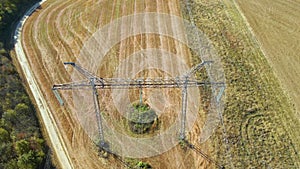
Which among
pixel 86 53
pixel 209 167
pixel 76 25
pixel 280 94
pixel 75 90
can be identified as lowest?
pixel 209 167

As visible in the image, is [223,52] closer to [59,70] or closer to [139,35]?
[139,35]

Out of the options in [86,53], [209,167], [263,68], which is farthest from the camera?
[86,53]

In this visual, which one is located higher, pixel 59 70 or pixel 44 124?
pixel 59 70

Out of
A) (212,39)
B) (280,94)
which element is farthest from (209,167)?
(212,39)

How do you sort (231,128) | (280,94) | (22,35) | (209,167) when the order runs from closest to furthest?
(209,167), (231,128), (280,94), (22,35)

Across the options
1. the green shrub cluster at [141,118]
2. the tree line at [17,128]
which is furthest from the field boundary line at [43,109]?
the green shrub cluster at [141,118]

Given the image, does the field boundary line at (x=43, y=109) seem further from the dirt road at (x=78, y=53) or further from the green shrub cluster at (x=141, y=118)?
the green shrub cluster at (x=141, y=118)

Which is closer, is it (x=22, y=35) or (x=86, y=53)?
(x=86, y=53)
